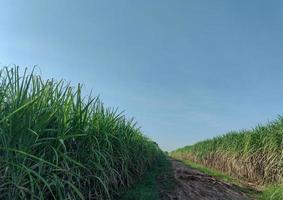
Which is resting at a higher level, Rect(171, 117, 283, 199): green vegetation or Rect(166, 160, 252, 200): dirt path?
Rect(171, 117, 283, 199): green vegetation

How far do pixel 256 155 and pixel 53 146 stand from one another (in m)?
7.60

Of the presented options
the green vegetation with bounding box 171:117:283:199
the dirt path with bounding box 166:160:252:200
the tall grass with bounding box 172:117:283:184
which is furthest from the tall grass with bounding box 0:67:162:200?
the tall grass with bounding box 172:117:283:184

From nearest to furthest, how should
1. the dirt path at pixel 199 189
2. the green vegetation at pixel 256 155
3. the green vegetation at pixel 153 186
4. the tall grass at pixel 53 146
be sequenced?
the tall grass at pixel 53 146 < the green vegetation at pixel 153 186 < the dirt path at pixel 199 189 < the green vegetation at pixel 256 155

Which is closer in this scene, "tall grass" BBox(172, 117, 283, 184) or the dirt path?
the dirt path

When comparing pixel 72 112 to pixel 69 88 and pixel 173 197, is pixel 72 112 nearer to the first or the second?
pixel 69 88

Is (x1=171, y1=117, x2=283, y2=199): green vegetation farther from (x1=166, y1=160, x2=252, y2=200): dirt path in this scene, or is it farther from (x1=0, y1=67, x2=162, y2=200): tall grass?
(x1=0, y1=67, x2=162, y2=200): tall grass

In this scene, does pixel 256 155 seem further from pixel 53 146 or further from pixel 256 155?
pixel 53 146

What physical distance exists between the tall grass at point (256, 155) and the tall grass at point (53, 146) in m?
4.88

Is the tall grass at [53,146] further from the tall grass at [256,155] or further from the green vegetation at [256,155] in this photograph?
the tall grass at [256,155]

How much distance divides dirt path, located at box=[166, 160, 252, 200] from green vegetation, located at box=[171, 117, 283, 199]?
0.81m

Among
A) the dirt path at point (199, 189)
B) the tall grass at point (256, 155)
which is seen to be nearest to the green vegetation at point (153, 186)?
the dirt path at point (199, 189)

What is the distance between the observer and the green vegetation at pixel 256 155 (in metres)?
→ 9.53

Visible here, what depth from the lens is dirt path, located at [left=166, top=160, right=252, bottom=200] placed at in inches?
248

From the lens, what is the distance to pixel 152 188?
614 centimetres
